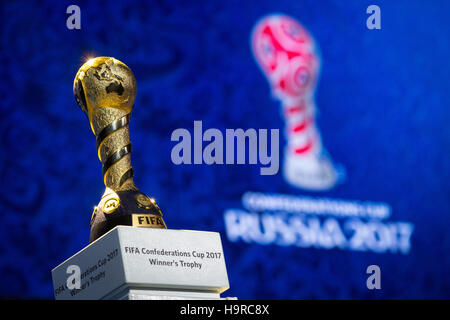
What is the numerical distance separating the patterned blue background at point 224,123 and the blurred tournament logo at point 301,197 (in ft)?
0.20

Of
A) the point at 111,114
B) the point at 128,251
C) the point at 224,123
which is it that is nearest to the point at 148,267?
the point at 128,251

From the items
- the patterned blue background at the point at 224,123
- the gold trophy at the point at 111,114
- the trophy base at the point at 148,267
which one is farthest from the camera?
the patterned blue background at the point at 224,123

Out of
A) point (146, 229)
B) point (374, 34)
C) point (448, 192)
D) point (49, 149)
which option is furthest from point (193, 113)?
point (146, 229)

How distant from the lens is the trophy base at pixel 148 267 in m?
2.02

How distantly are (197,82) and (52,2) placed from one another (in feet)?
3.20

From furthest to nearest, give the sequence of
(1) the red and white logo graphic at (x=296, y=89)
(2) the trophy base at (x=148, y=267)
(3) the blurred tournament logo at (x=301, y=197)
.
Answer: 1. (1) the red and white logo graphic at (x=296, y=89)
2. (3) the blurred tournament logo at (x=301, y=197)
3. (2) the trophy base at (x=148, y=267)

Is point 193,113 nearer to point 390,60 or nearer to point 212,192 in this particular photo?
point 212,192

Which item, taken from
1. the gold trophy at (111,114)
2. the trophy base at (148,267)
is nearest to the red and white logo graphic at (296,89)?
the gold trophy at (111,114)

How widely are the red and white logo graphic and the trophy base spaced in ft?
9.57

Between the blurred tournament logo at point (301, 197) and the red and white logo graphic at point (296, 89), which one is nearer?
the blurred tournament logo at point (301, 197)

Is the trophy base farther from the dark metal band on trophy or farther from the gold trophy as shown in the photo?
the gold trophy

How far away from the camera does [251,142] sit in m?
4.96

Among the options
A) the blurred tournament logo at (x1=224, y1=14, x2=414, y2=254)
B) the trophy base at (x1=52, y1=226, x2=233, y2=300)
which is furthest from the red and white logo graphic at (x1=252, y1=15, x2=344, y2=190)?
the trophy base at (x1=52, y1=226, x2=233, y2=300)

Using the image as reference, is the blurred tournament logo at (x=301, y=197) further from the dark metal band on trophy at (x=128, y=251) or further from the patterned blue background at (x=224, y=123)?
the dark metal band on trophy at (x=128, y=251)
